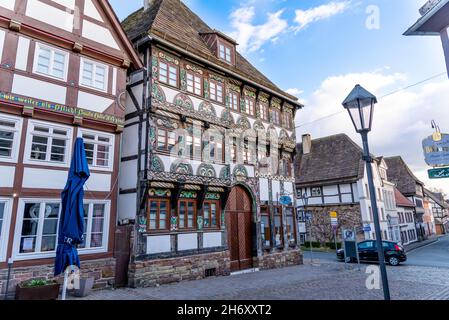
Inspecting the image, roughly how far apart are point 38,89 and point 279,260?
48.0 ft

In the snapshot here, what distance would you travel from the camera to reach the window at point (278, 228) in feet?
60.1

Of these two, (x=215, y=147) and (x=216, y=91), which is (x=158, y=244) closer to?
(x=215, y=147)

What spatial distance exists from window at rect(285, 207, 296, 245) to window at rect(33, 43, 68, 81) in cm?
1433

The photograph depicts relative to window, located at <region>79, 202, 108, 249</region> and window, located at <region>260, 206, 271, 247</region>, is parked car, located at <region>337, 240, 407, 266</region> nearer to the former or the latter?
window, located at <region>260, 206, 271, 247</region>

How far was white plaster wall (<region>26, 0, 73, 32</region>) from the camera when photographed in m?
10.9

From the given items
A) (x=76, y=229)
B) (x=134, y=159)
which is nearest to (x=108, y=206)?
(x=134, y=159)

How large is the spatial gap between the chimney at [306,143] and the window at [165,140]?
24122 mm

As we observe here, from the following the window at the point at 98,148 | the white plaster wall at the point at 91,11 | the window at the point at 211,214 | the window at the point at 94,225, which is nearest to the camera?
the window at the point at 94,225

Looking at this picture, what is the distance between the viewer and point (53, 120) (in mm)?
10789

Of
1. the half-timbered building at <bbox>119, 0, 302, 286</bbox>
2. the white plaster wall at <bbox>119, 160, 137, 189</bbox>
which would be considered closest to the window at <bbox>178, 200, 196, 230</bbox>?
the half-timbered building at <bbox>119, 0, 302, 286</bbox>

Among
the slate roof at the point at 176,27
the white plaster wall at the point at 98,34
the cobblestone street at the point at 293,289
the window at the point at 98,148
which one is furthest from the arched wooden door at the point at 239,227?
the white plaster wall at the point at 98,34

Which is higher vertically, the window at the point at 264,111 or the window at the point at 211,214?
the window at the point at 264,111

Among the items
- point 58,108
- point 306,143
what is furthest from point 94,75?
point 306,143

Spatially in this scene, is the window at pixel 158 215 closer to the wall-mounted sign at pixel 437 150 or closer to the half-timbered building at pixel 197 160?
the half-timbered building at pixel 197 160
